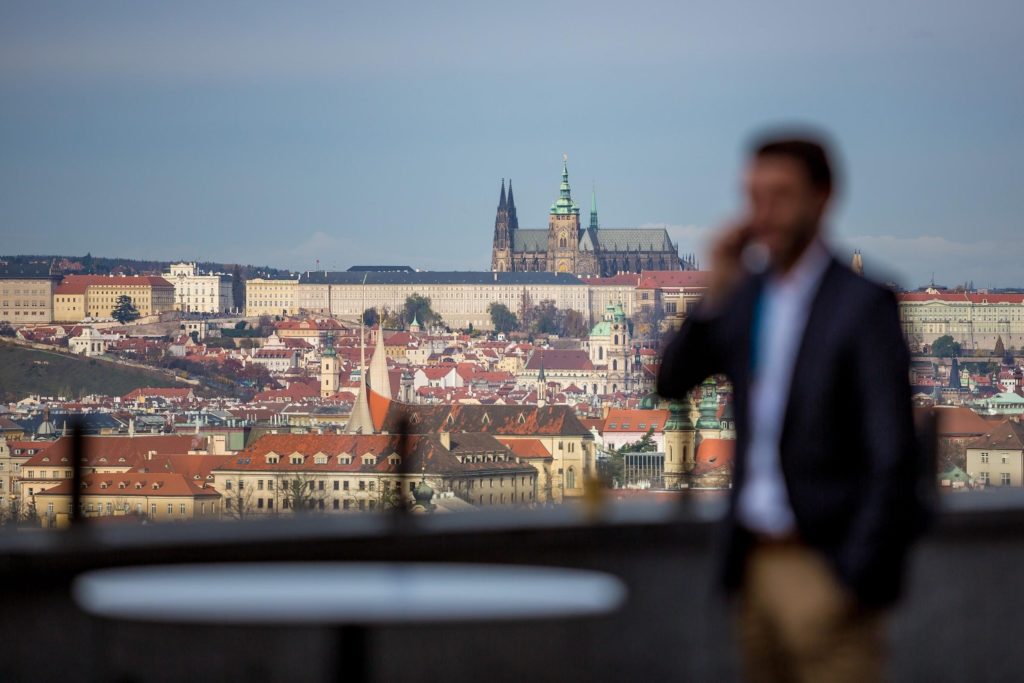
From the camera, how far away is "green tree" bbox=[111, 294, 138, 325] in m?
89.1

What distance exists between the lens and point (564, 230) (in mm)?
111312

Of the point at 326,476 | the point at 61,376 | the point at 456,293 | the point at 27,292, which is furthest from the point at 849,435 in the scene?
the point at 456,293

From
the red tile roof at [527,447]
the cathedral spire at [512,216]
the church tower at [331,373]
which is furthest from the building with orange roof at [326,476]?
the cathedral spire at [512,216]

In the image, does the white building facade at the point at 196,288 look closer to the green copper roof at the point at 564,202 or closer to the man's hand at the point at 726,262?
the green copper roof at the point at 564,202

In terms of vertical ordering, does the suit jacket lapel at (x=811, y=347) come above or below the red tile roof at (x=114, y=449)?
above

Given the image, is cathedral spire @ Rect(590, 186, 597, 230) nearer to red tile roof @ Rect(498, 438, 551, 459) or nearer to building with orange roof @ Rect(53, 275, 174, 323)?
building with orange roof @ Rect(53, 275, 174, 323)

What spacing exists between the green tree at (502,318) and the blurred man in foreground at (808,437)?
10080 centimetres

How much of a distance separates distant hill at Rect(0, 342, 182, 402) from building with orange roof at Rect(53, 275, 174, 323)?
14.2 meters

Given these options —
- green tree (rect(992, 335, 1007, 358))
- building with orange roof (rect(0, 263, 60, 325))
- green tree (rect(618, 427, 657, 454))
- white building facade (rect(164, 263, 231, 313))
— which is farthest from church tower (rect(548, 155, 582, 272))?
green tree (rect(618, 427, 657, 454))

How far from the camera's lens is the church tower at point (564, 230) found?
111 meters

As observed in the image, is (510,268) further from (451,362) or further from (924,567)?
(924,567)

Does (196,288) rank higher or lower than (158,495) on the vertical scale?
higher

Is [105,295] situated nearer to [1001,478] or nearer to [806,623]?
[1001,478]

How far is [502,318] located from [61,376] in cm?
4678
